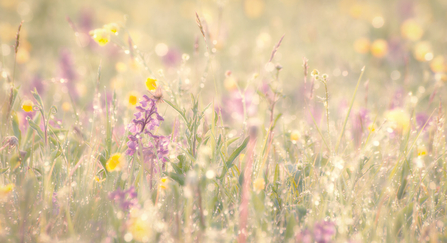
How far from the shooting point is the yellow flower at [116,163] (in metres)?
1.27

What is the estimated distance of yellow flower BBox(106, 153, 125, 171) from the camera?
1272 millimetres

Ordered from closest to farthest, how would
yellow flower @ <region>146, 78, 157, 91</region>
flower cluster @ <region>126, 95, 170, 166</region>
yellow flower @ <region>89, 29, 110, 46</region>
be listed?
flower cluster @ <region>126, 95, 170, 166</region> → yellow flower @ <region>146, 78, 157, 91</region> → yellow flower @ <region>89, 29, 110, 46</region>

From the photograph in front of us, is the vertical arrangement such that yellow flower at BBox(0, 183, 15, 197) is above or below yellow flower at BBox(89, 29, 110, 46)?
below

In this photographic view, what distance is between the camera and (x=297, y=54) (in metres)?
4.44

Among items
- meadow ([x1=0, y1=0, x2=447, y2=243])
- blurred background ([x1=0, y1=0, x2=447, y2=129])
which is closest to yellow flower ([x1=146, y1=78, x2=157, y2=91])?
meadow ([x1=0, y1=0, x2=447, y2=243])

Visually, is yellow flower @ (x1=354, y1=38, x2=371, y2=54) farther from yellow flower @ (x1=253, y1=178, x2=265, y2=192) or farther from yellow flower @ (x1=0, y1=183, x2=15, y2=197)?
yellow flower @ (x1=0, y1=183, x2=15, y2=197)

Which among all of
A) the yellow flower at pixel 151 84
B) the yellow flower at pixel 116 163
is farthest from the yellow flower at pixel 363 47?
the yellow flower at pixel 116 163

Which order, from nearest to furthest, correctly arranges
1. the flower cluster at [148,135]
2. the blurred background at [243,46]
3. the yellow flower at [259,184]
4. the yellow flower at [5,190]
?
the yellow flower at [5,190]
the yellow flower at [259,184]
the flower cluster at [148,135]
the blurred background at [243,46]

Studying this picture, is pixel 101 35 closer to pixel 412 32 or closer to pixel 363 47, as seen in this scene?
pixel 363 47

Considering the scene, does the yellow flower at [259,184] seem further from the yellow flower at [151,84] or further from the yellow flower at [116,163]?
the yellow flower at [151,84]

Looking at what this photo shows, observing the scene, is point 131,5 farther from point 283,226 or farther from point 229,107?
point 283,226

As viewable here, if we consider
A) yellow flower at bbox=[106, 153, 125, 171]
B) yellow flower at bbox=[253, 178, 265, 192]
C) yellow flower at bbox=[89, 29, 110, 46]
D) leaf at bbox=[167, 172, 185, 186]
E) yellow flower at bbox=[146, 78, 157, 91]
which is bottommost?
yellow flower at bbox=[253, 178, 265, 192]

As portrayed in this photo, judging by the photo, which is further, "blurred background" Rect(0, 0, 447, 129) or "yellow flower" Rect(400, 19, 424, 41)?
"yellow flower" Rect(400, 19, 424, 41)

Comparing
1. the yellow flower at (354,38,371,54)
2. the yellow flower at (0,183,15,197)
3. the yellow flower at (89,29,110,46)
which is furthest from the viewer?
the yellow flower at (354,38,371,54)
